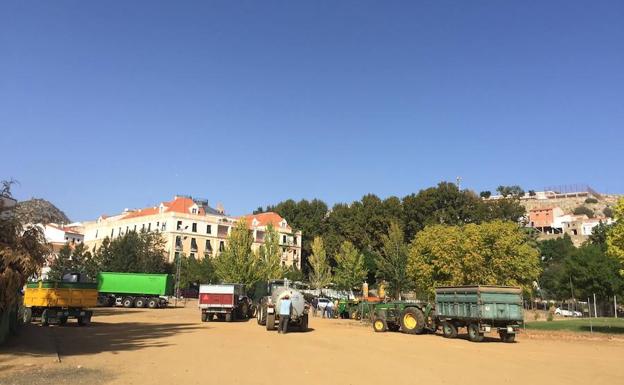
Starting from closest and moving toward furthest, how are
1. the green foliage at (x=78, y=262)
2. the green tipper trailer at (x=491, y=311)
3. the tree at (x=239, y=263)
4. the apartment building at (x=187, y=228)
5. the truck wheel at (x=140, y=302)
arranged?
1. the green tipper trailer at (x=491, y=311)
2. the truck wheel at (x=140, y=302)
3. the tree at (x=239, y=263)
4. the green foliage at (x=78, y=262)
5. the apartment building at (x=187, y=228)

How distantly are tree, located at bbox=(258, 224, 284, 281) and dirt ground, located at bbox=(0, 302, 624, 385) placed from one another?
40512mm

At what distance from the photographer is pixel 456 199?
82000mm

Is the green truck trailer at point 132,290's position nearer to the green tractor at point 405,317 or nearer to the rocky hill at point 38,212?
the green tractor at point 405,317

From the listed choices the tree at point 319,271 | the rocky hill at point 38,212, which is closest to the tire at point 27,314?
the rocky hill at point 38,212

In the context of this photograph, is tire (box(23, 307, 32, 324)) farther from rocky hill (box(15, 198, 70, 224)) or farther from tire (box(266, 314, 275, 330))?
tire (box(266, 314, 275, 330))

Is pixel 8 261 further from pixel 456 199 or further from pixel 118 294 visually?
pixel 456 199

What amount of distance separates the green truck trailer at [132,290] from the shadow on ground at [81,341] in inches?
1041

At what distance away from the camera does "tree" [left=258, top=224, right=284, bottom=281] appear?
62.6 meters

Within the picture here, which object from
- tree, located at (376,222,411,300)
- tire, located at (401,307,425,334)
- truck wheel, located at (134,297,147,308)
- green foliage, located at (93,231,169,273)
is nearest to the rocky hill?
tire, located at (401,307,425,334)

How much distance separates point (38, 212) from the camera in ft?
52.5

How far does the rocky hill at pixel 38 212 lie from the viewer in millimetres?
15406

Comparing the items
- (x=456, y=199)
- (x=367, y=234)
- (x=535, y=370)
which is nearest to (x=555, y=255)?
(x=456, y=199)

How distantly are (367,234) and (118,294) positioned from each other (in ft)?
154

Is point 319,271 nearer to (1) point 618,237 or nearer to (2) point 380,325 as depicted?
(2) point 380,325
